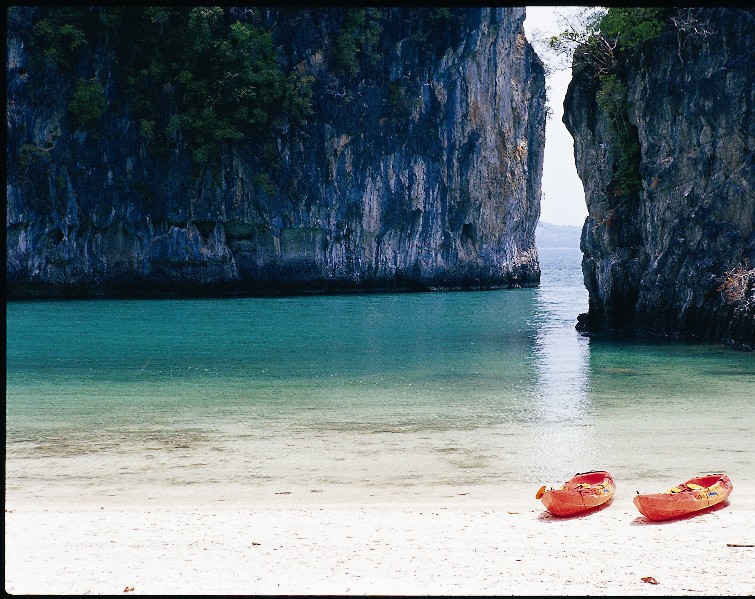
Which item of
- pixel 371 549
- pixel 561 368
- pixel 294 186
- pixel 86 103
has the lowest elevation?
pixel 561 368

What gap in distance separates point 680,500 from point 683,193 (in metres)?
15.0

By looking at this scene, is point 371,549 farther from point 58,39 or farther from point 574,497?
point 58,39

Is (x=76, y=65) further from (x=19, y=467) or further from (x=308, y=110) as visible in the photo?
(x=19, y=467)

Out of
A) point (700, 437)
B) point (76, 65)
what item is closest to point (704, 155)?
point (700, 437)

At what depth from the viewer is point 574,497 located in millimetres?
6715

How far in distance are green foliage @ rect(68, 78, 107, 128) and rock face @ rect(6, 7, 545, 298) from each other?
53cm

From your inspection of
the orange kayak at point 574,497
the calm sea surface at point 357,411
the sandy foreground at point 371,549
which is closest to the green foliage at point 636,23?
the calm sea surface at point 357,411

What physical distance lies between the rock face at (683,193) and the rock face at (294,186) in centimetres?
2165

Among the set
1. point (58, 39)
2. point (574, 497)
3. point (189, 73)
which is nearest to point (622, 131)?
point (574, 497)

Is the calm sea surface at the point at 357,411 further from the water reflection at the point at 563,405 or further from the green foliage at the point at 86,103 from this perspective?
the green foliage at the point at 86,103

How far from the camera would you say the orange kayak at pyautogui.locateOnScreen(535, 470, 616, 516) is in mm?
6652

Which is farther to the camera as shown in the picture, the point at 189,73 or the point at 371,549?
the point at 189,73

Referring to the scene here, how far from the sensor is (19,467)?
8.62 metres

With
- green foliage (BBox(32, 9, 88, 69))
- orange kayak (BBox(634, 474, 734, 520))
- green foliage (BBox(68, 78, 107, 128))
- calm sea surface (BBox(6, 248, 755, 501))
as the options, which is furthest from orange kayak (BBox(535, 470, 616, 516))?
green foliage (BBox(32, 9, 88, 69))
